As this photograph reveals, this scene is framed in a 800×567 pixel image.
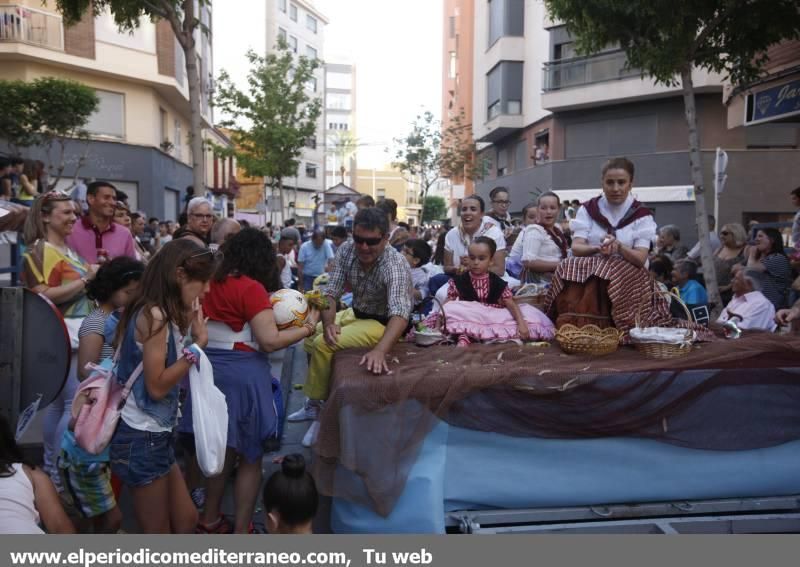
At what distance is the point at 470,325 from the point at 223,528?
7.01 feet

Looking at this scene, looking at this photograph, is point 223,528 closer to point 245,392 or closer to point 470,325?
point 245,392

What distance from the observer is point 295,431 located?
18.0 feet

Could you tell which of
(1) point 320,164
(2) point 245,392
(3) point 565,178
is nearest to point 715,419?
(2) point 245,392

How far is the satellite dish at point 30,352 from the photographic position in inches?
144

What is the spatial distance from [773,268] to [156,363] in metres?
6.80

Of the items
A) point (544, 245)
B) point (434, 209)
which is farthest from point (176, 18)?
point (434, 209)

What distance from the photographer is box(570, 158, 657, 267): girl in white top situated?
176 inches

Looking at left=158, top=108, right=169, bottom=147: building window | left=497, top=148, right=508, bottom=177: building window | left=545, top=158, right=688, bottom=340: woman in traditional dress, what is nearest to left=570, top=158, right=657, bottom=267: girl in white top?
left=545, top=158, right=688, bottom=340: woman in traditional dress

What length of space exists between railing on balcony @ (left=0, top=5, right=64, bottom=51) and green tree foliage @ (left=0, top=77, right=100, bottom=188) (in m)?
4.21

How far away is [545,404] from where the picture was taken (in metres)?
3.68

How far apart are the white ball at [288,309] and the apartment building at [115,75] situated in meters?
18.6

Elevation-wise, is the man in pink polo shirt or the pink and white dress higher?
the man in pink polo shirt

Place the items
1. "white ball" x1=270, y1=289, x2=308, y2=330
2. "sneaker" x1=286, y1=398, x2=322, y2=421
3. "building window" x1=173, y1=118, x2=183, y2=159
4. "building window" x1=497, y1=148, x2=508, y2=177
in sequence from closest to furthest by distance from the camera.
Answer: "white ball" x1=270, y1=289, x2=308, y2=330 → "sneaker" x1=286, y1=398, x2=322, y2=421 → "building window" x1=173, y1=118, x2=183, y2=159 → "building window" x1=497, y1=148, x2=508, y2=177

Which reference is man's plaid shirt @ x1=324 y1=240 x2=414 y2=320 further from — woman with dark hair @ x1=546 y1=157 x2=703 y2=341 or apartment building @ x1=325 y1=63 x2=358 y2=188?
apartment building @ x1=325 y1=63 x2=358 y2=188
